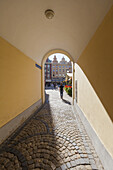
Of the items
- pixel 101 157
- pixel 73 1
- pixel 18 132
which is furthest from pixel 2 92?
pixel 73 1

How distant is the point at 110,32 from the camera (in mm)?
1705

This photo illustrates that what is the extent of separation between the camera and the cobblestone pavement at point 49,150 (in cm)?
192

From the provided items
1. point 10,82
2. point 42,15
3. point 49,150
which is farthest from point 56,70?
point 49,150

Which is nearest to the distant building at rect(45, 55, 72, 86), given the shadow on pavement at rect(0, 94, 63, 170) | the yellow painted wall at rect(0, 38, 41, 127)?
the yellow painted wall at rect(0, 38, 41, 127)

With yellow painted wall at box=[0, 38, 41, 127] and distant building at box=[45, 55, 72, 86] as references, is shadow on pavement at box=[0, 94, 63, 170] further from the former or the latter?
distant building at box=[45, 55, 72, 86]

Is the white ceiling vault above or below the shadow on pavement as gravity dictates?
above

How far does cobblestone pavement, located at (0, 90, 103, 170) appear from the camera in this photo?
1924mm

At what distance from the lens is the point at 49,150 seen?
2338mm

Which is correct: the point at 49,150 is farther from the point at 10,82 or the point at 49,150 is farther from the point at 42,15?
the point at 42,15

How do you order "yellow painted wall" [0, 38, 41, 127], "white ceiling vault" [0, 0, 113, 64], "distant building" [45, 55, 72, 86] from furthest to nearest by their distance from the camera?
"distant building" [45, 55, 72, 86] → "yellow painted wall" [0, 38, 41, 127] → "white ceiling vault" [0, 0, 113, 64]

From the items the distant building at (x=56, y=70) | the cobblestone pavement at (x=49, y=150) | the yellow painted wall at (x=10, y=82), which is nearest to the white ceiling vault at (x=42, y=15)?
the yellow painted wall at (x=10, y=82)

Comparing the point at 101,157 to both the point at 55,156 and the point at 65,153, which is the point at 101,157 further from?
the point at 55,156

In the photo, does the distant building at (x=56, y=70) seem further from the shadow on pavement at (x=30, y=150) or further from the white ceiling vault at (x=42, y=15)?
the shadow on pavement at (x=30, y=150)

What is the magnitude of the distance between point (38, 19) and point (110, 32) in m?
2.95
